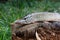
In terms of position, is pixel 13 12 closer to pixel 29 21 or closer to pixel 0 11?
pixel 0 11

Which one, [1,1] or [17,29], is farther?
[1,1]

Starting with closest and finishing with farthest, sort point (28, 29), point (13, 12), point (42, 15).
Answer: point (28, 29) < point (42, 15) < point (13, 12)

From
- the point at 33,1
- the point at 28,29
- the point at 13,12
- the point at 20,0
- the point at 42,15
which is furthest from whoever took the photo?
the point at 33,1

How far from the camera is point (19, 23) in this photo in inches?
116

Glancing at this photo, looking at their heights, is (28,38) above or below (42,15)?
below

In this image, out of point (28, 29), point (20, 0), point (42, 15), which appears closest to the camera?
point (28, 29)

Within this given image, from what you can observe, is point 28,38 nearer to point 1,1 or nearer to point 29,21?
point 29,21

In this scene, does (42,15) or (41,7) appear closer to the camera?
(42,15)

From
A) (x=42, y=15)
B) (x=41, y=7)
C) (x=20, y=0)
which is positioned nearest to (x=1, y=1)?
(x=20, y=0)

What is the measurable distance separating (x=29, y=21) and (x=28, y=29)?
0.55 ft

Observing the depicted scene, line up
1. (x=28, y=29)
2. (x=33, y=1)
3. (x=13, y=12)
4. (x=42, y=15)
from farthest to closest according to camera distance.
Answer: (x=33, y=1), (x=13, y=12), (x=42, y=15), (x=28, y=29)

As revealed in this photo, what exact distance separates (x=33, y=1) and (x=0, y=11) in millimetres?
1638

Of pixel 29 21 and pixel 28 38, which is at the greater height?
pixel 29 21

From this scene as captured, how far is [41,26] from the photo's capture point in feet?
9.35
